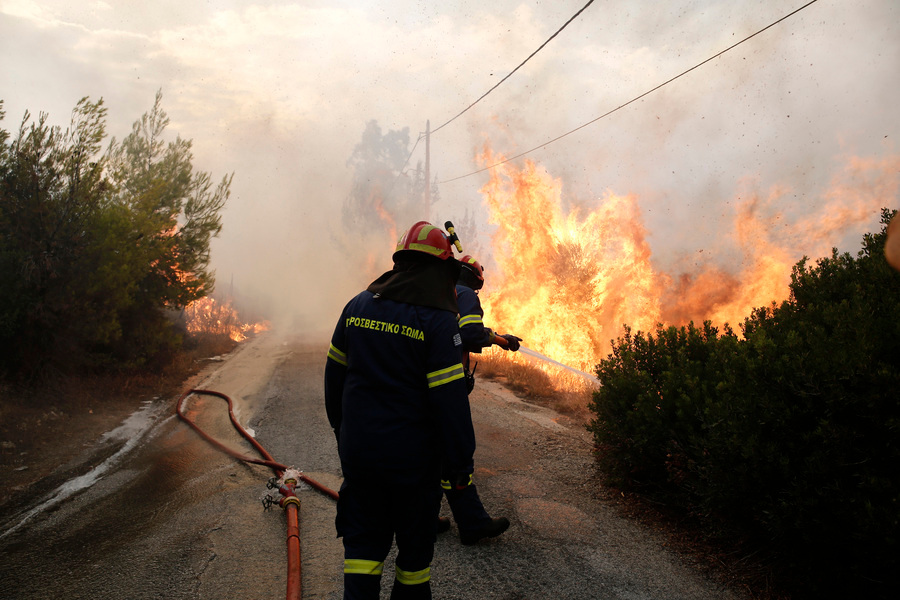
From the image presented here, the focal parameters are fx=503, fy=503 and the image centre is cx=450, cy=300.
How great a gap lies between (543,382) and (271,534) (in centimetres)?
590

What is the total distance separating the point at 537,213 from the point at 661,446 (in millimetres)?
11975

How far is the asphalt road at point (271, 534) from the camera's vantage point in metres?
3.07

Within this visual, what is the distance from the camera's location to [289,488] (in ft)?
13.5

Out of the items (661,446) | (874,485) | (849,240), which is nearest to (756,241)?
(849,240)

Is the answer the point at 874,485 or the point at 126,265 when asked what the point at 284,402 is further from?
the point at 874,485

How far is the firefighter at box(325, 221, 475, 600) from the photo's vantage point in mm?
2195

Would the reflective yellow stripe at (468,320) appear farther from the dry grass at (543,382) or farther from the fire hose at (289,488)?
the dry grass at (543,382)

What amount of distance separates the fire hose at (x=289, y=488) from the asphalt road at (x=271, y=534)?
99 mm

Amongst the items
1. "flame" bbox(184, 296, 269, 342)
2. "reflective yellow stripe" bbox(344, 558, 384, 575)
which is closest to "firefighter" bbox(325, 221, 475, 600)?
"reflective yellow stripe" bbox(344, 558, 384, 575)

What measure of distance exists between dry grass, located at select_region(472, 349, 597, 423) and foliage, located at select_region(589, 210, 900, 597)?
121 inches

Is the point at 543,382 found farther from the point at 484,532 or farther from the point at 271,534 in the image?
the point at 271,534

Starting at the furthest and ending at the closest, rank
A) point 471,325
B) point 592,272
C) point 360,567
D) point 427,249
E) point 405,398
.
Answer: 1. point 592,272
2. point 471,325
3. point 427,249
4. point 405,398
5. point 360,567

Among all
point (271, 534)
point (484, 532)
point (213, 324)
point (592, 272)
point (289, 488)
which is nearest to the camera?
point (484, 532)

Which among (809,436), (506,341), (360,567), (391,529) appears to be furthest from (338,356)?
(809,436)
